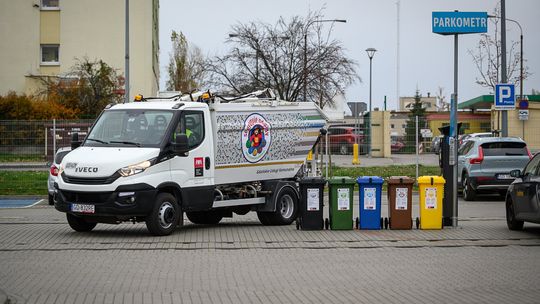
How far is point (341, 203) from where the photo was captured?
17.0 m

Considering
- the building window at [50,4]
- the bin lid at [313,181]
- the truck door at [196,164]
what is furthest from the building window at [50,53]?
the bin lid at [313,181]

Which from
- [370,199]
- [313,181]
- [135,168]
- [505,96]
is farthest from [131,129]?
[505,96]

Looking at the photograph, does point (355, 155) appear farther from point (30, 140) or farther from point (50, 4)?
point (50, 4)

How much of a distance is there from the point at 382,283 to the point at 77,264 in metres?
4.30

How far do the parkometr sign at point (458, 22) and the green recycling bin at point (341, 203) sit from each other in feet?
11.6

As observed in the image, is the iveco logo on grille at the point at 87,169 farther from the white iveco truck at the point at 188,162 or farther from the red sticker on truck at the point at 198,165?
the red sticker on truck at the point at 198,165

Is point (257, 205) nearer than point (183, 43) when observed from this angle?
Yes

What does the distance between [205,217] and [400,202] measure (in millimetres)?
4229

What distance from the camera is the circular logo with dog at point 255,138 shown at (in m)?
17.9

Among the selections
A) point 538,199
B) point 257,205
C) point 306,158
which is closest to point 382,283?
point 538,199

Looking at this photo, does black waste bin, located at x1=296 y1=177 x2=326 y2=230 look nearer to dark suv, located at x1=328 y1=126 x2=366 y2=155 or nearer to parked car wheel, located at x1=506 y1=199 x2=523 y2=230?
parked car wheel, located at x1=506 y1=199 x2=523 y2=230

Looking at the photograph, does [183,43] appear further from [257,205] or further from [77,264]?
[77,264]

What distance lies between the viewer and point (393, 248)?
1455cm

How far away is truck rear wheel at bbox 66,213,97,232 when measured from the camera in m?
16.5
